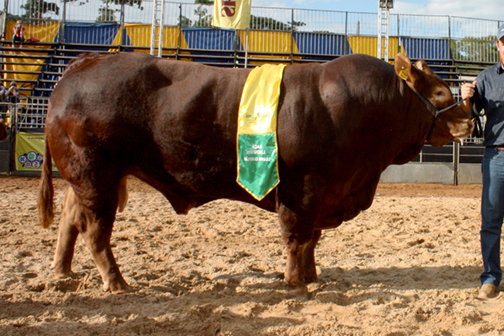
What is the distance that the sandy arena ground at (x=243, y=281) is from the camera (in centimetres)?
296

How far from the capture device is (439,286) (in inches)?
153

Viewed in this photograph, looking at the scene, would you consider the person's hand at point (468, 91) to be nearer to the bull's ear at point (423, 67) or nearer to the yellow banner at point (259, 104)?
the bull's ear at point (423, 67)

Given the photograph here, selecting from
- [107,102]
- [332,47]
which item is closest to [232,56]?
[332,47]

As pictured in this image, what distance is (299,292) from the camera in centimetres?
359

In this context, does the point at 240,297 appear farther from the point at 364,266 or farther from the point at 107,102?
the point at 107,102

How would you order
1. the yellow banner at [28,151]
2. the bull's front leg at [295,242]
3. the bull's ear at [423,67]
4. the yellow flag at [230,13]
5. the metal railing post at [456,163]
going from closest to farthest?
the bull's front leg at [295,242] < the bull's ear at [423,67] < the yellow banner at [28,151] < the metal railing post at [456,163] < the yellow flag at [230,13]

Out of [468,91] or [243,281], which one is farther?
[243,281]

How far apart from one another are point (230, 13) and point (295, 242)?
558 inches

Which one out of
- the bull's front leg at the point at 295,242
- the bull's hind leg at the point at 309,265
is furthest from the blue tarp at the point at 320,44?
the bull's front leg at the point at 295,242

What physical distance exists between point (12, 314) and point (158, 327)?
1.06 m

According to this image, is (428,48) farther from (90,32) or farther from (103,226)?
(103,226)

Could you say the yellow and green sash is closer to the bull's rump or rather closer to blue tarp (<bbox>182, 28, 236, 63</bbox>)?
the bull's rump

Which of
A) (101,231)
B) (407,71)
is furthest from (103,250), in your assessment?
(407,71)

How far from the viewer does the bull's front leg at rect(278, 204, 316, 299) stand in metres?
3.53
